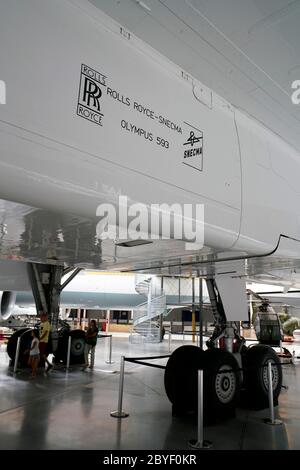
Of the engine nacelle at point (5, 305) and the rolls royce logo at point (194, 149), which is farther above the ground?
the rolls royce logo at point (194, 149)

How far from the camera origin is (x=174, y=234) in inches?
99.7

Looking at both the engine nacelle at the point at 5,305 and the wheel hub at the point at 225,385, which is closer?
the wheel hub at the point at 225,385

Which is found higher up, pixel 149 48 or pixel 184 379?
pixel 149 48

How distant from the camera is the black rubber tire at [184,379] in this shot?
5.65 m

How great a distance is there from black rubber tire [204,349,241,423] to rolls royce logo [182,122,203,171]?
3762 millimetres

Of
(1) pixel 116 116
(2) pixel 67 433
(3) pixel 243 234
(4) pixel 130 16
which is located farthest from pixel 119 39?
(2) pixel 67 433

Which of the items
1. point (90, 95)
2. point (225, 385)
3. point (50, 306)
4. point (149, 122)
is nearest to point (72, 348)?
point (50, 306)

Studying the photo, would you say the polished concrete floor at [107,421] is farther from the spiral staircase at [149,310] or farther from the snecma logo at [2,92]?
the spiral staircase at [149,310]

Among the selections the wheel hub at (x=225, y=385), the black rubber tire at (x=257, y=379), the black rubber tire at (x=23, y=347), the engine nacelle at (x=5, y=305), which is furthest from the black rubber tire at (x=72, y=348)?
the wheel hub at (x=225, y=385)

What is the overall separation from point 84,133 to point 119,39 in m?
0.77

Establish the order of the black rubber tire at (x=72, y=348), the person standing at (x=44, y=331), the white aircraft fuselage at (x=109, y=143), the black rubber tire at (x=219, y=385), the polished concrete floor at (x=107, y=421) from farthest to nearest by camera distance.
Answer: the black rubber tire at (x=72, y=348)
the person standing at (x=44, y=331)
the black rubber tire at (x=219, y=385)
the polished concrete floor at (x=107, y=421)
the white aircraft fuselage at (x=109, y=143)

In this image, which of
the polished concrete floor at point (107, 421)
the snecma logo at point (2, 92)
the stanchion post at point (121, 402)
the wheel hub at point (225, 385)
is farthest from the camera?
the stanchion post at point (121, 402)

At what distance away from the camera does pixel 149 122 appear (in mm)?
2324

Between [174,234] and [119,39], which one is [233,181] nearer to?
[174,234]
